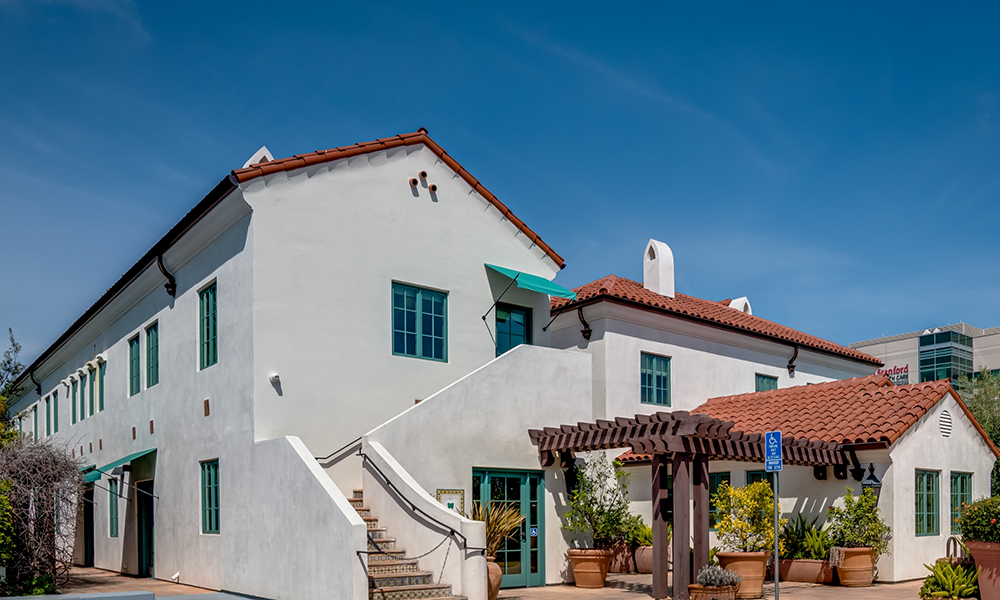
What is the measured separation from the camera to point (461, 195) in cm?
1831

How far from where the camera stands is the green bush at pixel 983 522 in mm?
14305

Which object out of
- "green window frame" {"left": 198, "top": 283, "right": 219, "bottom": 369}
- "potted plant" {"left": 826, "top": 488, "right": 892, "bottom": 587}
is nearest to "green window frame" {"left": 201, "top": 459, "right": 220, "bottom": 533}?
"green window frame" {"left": 198, "top": 283, "right": 219, "bottom": 369}

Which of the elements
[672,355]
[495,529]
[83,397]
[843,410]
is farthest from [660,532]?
[83,397]

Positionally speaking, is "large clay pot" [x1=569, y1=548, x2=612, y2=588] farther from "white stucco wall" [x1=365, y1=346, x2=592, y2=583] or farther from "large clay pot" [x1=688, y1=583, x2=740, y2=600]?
"large clay pot" [x1=688, y1=583, x2=740, y2=600]

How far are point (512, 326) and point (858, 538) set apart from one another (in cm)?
822

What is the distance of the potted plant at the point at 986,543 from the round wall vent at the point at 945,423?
14.6ft

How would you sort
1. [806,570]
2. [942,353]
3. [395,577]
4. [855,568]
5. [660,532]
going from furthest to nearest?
[942,353] → [806,570] → [855,568] → [660,532] → [395,577]

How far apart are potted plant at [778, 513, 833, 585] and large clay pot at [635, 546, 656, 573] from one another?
2.91 meters

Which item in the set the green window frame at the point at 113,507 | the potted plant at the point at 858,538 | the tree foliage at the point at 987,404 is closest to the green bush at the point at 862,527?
the potted plant at the point at 858,538

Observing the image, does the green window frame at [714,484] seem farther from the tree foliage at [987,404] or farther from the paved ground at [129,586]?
the tree foliage at [987,404]

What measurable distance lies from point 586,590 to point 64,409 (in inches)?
787

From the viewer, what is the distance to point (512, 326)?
62.9 ft

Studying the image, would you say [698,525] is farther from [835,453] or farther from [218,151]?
[218,151]

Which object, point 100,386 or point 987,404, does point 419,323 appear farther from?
point 987,404
